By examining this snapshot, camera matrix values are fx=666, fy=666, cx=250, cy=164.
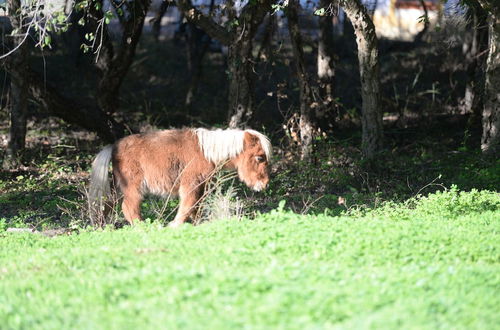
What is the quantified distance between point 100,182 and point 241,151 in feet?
7.13

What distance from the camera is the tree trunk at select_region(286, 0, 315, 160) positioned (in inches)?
574

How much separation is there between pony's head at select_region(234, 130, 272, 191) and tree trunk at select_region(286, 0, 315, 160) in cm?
459

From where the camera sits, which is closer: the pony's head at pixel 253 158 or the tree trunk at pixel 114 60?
the pony's head at pixel 253 158

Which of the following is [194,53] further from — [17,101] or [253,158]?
[253,158]

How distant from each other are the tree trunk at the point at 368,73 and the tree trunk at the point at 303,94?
1.37 m

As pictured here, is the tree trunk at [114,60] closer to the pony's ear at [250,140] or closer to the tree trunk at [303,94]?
the tree trunk at [303,94]

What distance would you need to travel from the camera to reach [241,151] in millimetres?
10273

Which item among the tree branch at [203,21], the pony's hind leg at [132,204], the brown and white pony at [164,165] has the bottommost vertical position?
the pony's hind leg at [132,204]

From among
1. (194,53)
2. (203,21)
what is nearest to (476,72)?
(203,21)

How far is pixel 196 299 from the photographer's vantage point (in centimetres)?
544

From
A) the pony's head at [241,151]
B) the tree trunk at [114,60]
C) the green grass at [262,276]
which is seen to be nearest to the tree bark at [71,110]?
the tree trunk at [114,60]

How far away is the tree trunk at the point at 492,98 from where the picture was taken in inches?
556

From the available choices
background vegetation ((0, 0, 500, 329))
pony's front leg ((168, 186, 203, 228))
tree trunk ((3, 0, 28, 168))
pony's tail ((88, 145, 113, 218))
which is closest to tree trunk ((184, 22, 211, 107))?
background vegetation ((0, 0, 500, 329))

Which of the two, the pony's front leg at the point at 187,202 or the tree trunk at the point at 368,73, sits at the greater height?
the tree trunk at the point at 368,73
